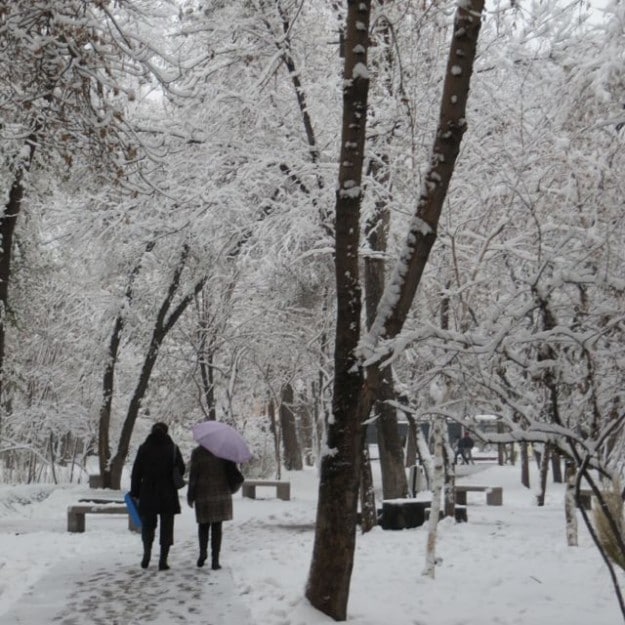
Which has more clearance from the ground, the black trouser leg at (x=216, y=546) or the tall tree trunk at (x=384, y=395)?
the tall tree trunk at (x=384, y=395)

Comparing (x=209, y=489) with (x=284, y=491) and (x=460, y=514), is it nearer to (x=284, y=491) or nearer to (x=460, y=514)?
(x=460, y=514)

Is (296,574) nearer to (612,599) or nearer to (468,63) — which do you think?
(612,599)

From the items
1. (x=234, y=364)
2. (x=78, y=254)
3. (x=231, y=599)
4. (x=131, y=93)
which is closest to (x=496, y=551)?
(x=231, y=599)

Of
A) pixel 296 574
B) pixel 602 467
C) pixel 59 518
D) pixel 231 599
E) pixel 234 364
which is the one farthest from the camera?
pixel 234 364

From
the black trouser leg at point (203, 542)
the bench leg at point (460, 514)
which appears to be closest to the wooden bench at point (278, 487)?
the bench leg at point (460, 514)

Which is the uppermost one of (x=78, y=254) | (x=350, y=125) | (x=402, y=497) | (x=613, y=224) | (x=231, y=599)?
(x=78, y=254)

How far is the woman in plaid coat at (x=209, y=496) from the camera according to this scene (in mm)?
10383

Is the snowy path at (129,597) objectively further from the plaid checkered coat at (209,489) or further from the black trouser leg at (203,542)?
the plaid checkered coat at (209,489)

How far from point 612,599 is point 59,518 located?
516 inches

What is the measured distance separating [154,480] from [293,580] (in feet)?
7.75

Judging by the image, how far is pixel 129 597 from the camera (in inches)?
344

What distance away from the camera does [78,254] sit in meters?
20.8

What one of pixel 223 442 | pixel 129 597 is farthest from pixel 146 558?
pixel 129 597

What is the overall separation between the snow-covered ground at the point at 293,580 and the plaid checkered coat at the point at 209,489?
635 millimetres
